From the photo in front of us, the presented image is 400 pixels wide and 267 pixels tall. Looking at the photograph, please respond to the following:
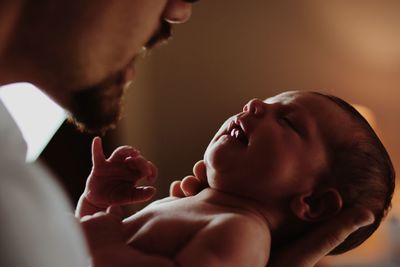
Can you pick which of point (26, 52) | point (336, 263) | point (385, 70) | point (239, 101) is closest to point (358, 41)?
point (385, 70)

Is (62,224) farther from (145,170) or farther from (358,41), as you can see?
(358,41)

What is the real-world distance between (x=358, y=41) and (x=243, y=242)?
165 cm

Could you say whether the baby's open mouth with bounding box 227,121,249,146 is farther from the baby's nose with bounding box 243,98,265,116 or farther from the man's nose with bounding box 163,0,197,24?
the man's nose with bounding box 163,0,197,24

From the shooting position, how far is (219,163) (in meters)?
1.00

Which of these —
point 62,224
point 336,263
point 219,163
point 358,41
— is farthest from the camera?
point 358,41

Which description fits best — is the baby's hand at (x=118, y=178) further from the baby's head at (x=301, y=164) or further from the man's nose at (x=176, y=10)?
the man's nose at (x=176, y=10)

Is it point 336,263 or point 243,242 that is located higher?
point 243,242

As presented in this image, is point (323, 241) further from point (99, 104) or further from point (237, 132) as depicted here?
point (99, 104)

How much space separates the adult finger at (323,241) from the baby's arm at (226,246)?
61mm

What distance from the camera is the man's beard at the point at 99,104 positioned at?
1017mm

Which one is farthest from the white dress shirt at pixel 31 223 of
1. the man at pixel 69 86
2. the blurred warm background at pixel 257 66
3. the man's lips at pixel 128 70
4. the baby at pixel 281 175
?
the blurred warm background at pixel 257 66

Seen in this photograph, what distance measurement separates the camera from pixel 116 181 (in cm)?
107

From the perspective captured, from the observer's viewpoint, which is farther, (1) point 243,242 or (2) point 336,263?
(2) point 336,263

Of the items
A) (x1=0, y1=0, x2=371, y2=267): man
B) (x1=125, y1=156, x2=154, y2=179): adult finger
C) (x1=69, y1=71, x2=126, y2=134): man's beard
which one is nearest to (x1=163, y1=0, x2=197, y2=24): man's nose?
(x1=0, y1=0, x2=371, y2=267): man
